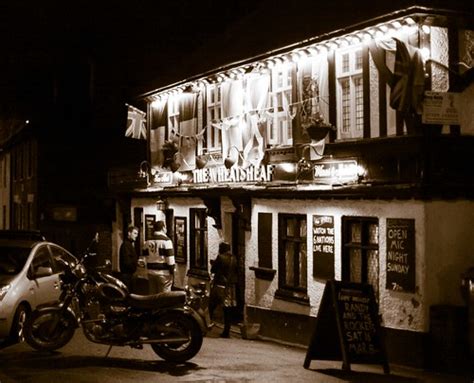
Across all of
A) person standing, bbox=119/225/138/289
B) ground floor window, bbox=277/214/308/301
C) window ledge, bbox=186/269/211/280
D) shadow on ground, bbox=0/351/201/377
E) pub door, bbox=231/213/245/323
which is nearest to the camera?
shadow on ground, bbox=0/351/201/377

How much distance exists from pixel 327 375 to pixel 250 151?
6.78 m

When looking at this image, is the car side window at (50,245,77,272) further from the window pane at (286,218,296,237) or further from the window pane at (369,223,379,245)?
the window pane at (369,223,379,245)

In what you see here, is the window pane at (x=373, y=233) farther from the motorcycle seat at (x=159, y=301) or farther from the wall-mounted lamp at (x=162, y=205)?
the wall-mounted lamp at (x=162, y=205)

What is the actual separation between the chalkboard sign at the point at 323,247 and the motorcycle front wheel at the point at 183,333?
10.7ft

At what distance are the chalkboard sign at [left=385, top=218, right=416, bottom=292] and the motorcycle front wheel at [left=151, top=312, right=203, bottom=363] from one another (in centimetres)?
310

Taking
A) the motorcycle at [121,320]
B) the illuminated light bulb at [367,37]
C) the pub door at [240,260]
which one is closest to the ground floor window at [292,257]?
the pub door at [240,260]

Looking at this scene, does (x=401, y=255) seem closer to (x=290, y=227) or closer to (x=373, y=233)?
(x=373, y=233)

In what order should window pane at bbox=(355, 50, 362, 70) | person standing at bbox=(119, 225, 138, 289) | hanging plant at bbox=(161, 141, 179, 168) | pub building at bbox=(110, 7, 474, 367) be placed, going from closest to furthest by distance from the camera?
pub building at bbox=(110, 7, 474, 367), window pane at bbox=(355, 50, 362, 70), person standing at bbox=(119, 225, 138, 289), hanging plant at bbox=(161, 141, 179, 168)

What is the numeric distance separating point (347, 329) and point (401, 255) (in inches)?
65.3

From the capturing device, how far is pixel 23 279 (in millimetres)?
14461

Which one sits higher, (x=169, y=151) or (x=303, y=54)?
(x=303, y=54)

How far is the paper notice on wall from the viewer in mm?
11969

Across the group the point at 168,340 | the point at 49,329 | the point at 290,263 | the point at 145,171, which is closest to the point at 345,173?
the point at 290,263

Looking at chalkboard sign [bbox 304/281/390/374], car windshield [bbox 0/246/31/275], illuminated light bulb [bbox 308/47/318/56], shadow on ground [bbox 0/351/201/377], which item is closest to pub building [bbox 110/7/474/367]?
illuminated light bulb [bbox 308/47/318/56]
